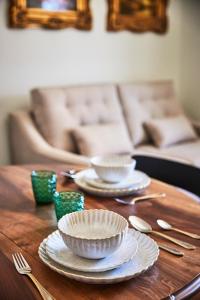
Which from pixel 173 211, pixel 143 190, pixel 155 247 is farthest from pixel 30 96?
pixel 155 247

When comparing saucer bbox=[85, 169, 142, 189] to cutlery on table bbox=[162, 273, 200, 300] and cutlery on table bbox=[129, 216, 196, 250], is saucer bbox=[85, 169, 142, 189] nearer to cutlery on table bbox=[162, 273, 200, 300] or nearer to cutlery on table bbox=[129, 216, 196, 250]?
cutlery on table bbox=[129, 216, 196, 250]

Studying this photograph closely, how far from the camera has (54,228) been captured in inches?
46.2

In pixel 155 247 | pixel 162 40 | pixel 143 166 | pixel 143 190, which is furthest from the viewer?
pixel 162 40

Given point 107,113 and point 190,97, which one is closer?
point 107,113

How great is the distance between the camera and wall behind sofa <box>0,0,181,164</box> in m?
3.07

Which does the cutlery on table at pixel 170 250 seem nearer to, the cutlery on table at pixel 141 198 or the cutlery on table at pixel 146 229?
the cutlery on table at pixel 146 229

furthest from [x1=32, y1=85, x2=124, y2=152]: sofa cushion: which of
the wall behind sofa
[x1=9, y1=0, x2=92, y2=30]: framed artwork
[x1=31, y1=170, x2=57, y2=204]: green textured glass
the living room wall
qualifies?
[x1=31, y1=170, x2=57, y2=204]: green textured glass

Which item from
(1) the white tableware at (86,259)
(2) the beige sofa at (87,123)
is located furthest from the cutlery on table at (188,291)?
(2) the beige sofa at (87,123)

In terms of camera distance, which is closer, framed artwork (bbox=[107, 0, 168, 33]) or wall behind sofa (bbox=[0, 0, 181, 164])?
wall behind sofa (bbox=[0, 0, 181, 164])

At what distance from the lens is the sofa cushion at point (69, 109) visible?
2.96 m

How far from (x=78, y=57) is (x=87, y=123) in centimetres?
59

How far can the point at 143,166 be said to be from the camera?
1.90m

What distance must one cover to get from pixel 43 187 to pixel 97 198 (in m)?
0.19

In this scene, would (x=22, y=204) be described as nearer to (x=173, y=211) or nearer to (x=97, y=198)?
(x=97, y=198)
